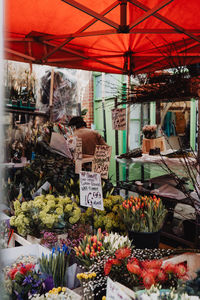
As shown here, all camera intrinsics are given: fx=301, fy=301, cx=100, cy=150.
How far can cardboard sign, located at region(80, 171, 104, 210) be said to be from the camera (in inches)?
78.4

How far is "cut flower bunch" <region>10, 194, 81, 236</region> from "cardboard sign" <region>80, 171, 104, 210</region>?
0.14 m

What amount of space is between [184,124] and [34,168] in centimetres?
320

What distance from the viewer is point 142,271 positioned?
1209mm

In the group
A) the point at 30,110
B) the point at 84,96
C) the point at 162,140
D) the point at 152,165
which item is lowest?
the point at 152,165

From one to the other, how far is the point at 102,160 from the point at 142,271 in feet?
4.57

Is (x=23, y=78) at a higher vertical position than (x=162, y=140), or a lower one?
higher

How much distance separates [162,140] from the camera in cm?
395

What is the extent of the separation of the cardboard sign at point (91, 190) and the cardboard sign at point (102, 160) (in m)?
0.46

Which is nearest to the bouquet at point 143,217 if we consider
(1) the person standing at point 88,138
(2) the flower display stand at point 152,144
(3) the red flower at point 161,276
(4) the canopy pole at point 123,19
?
(3) the red flower at point 161,276

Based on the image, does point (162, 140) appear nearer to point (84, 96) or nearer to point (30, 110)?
point (30, 110)

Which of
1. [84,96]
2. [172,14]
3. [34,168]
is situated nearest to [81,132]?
[34,168]

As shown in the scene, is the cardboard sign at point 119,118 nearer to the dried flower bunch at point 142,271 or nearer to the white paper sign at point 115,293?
the dried flower bunch at point 142,271

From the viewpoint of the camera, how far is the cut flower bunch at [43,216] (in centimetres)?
201

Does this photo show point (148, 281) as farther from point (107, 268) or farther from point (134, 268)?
point (107, 268)
